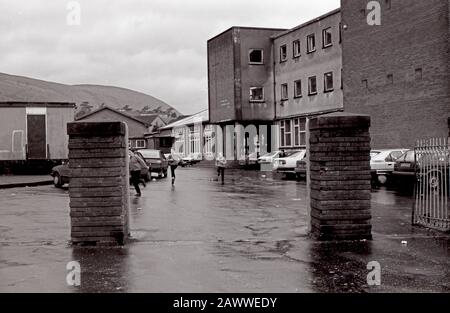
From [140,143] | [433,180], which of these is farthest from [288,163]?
[140,143]

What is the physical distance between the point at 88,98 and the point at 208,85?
62.4 m

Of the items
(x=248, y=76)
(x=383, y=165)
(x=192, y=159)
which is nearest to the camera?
(x=383, y=165)

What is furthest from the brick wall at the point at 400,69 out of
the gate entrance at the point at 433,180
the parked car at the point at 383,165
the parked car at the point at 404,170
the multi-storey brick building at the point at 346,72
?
the gate entrance at the point at 433,180

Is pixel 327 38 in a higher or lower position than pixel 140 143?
higher

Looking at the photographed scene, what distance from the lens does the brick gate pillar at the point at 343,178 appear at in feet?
30.0

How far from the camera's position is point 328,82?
1641 inches

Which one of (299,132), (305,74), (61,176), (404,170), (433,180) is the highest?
(305,74)

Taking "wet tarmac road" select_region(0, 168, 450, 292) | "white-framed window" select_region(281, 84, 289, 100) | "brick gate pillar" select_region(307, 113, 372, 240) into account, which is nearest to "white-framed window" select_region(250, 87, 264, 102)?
"white-framed window" select_region(281, 84, 289, 100)

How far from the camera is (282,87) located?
48406mm

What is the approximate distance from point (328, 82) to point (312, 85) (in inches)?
94.4

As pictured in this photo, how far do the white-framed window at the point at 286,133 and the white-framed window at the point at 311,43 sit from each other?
6.69 meters

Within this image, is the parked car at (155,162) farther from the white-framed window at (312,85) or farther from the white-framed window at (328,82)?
the white-framed window at (312,85)

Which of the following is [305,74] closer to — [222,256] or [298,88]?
[298,88]
